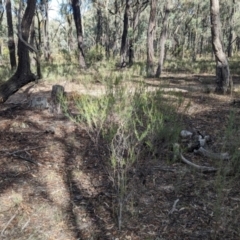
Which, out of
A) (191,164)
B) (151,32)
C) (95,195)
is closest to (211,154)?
(191,164)

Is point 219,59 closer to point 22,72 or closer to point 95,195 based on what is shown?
point 22,72

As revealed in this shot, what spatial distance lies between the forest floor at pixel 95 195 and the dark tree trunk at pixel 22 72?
1486mm

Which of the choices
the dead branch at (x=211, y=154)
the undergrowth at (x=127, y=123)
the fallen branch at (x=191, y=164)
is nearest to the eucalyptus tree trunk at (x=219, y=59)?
the undergrowth at (x=127, y=123)

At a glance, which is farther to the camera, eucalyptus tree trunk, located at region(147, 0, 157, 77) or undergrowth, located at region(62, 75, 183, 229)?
eucalyptus tree trunk, located at region(147, 0, 157, 77)

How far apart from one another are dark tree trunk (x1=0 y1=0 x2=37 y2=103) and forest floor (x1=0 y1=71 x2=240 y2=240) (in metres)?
1.49

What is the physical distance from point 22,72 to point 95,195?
3.53 m

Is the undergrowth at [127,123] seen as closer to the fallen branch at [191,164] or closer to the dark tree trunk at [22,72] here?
the fallen branch at [191,164]

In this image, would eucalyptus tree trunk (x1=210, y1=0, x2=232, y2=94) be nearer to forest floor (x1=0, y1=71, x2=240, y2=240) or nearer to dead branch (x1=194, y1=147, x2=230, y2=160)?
forest floor (x1=0, y1=71, x2=240, y2=240)

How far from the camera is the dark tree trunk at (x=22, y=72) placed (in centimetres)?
532

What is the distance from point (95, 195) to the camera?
2.77 meters

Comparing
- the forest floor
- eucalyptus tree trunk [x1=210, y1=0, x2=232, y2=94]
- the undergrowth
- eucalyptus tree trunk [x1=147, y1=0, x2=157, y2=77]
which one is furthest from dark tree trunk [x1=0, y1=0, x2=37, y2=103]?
eucalyptus tree trunk [x1=147, y1=0, x2=157, y2=77]

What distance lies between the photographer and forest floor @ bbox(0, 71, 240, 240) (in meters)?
2.31

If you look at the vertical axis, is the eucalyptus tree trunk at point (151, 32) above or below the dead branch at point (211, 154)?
above

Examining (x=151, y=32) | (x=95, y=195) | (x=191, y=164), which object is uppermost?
(x=151, y=32)
